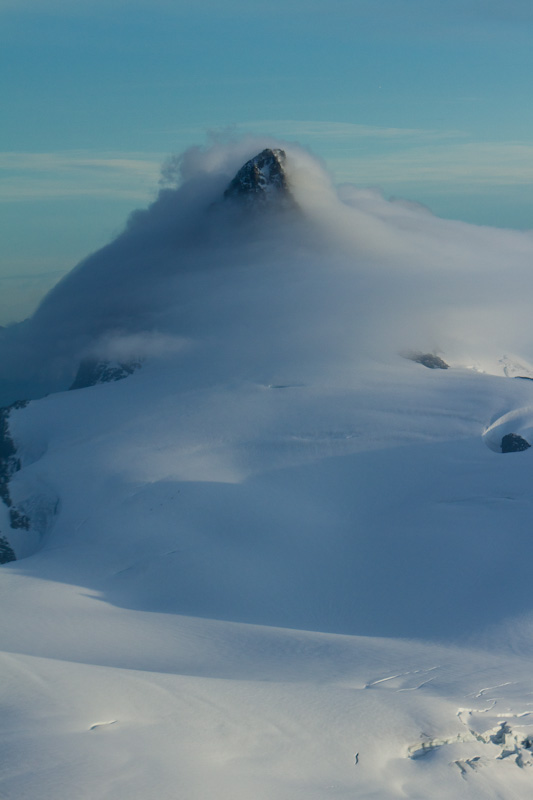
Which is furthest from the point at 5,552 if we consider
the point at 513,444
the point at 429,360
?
the point at 429,360

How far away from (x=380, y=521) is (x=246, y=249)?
47.6m

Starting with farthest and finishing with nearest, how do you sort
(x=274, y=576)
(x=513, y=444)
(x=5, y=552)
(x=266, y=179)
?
(x=266, y=179)
(x=5, y=552)
(x=513, y=444)
(x=274, y=576)

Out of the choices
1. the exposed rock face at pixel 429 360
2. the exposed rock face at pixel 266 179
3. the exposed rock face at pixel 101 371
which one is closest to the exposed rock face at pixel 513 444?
the exposed rock face at pixel 429 360

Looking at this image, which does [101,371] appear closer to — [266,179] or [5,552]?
[5,552]

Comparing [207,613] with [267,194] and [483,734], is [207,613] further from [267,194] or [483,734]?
[267,194]

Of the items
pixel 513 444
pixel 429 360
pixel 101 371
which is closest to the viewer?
pixel 513 444

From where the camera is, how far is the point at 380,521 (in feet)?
105

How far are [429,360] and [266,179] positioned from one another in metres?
33.5

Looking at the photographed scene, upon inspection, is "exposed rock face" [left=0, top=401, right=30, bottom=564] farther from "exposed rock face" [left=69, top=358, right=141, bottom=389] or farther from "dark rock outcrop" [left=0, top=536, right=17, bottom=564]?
"exposed rock face" [left=69, top=358, right=141, bottom=389]

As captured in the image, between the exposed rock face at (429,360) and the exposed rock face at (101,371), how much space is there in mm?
19740

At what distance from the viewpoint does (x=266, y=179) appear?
79.8 m

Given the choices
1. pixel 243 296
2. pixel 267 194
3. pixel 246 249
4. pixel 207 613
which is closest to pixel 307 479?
pixel 207 613

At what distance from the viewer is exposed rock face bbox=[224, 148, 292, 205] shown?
79.1 meters

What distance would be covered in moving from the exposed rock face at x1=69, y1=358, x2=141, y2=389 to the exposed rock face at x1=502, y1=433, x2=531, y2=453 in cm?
2860
